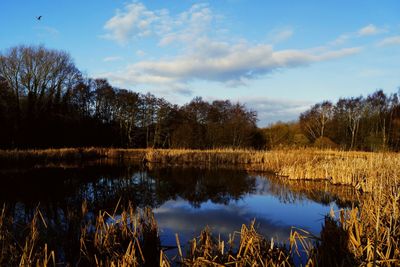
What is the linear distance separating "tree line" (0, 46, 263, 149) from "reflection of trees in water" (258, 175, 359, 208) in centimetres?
1545

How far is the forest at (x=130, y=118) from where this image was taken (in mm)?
25859

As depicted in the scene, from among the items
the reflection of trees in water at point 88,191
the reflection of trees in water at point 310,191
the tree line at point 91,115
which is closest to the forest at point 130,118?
the tree line at point 91,115

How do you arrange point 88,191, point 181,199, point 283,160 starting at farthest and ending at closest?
1. point 283,160
2. point 88,191
3. point 181,199

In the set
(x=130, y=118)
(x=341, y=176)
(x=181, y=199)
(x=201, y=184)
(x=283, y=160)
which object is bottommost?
(x=181, y=199)

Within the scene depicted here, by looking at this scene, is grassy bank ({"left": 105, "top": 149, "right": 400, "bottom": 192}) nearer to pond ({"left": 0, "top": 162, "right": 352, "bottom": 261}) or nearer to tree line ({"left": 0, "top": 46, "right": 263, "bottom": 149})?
pond ({"left": 0, "top": 162, "right": 352, "bottom": 261})

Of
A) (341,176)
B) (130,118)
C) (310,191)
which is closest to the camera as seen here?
(310,191)

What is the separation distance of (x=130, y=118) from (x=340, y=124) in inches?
834

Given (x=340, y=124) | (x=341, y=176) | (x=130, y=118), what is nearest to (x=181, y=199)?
(x=341, y=176)

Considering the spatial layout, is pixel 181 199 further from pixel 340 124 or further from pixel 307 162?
pixel 340 124

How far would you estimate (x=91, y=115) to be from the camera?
1332 inches

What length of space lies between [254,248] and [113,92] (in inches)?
1270

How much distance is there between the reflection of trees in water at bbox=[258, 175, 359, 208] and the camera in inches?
434

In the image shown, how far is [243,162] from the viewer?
22828 millimetres

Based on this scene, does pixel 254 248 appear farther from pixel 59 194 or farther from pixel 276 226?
pixel 59 194
